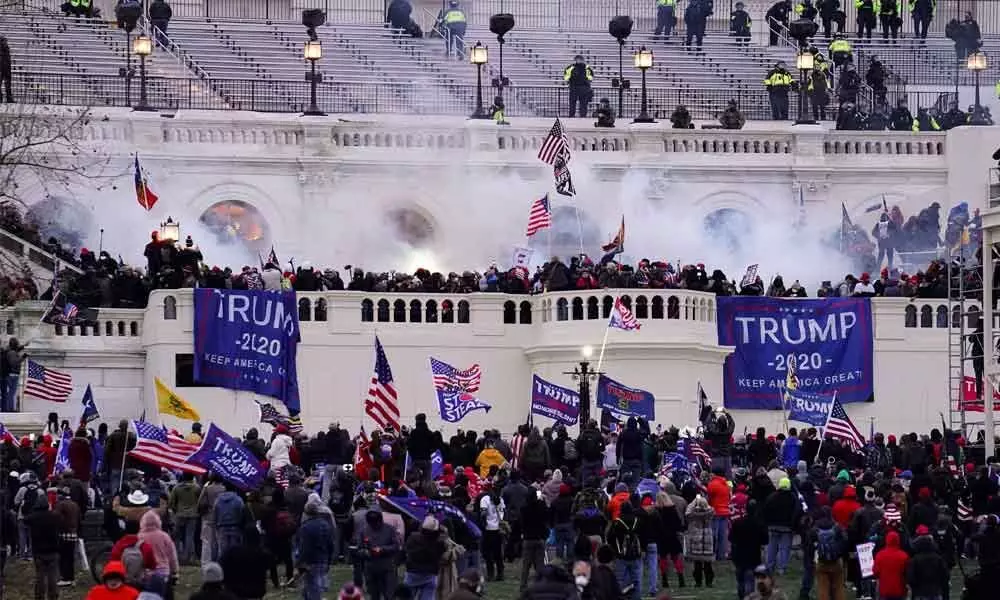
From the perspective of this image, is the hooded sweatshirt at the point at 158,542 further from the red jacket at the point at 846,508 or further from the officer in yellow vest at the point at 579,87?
the officer in yellow vest at the point at 579,87

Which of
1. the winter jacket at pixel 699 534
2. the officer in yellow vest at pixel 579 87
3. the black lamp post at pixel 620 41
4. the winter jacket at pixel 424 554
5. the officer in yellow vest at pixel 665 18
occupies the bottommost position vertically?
the winter jacket at pixel 424 554

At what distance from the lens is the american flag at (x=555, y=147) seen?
6994 cm

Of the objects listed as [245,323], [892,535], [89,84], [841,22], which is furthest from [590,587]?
[841,22]

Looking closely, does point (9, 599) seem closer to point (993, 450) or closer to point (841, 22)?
point (993, 450)

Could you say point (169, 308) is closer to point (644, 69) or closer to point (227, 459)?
point (644, 69)

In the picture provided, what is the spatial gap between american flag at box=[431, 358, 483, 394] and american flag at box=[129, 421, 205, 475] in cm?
1098

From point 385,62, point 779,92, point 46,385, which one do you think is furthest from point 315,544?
point 385,62

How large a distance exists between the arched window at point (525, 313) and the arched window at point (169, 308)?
6252mm

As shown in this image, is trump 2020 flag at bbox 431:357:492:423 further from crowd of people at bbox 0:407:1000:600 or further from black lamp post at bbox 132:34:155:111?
black lamp post at bbox 132:34:155:111

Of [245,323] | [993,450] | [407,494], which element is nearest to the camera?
[407,494]

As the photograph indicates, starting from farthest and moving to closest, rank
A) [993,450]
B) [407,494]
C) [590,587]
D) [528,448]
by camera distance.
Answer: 1. [993,450]
2. [528,448]
3. [407,494]
4. [590,587]

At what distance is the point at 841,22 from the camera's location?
278ft

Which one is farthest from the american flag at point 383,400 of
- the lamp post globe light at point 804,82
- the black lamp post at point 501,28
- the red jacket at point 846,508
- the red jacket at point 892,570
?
the black lamp post at point 501,28

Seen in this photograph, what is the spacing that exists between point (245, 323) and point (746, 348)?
904 centimetres
